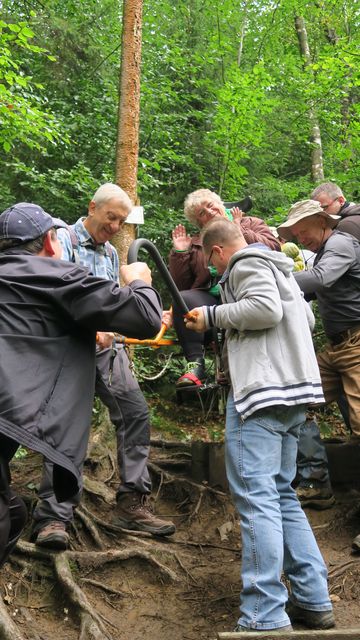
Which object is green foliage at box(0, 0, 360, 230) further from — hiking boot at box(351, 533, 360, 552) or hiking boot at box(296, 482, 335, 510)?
hiking boot at box(351, 533, 360, 552)

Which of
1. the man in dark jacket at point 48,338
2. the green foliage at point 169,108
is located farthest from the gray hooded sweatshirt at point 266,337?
the green foliage at point 169,108

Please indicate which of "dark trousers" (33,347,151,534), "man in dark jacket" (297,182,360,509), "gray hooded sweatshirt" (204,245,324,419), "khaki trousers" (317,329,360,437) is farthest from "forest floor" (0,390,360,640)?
"gray hooded sweatshirt" (204,245,324,419)

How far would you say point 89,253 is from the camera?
15.0 ft

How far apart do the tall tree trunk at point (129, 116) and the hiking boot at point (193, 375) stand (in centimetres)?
131

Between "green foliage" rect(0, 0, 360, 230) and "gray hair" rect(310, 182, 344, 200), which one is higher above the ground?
"green foliage" rect(0, 0, 360, 230)

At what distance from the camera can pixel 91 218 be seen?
4.52 metres

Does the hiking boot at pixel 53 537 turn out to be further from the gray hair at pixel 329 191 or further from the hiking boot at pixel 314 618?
the gray hair at pixel 329 191

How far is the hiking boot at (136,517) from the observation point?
4500 millimetres

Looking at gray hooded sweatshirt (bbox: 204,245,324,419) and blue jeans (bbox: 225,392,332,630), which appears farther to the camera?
gray hooded sweatshirt (bbox: 204,245,324,419)

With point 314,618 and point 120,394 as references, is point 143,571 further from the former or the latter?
point 314,618

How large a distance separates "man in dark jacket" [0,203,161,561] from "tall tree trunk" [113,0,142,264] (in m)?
3.21

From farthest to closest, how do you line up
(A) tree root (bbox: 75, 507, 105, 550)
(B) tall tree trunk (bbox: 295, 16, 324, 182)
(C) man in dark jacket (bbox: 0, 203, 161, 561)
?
(B) tall tree trunk (bbox: 295, 16, 324, 182), (A) tree root (bbox: 75, 507, 105, 550), (C) man in dark jacket (bbox: 0, 203, 161, 561)

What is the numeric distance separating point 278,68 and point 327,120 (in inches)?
74.3

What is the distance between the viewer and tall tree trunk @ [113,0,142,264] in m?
6.10
